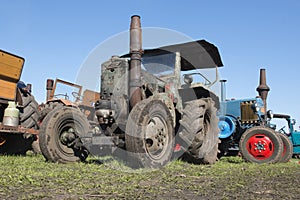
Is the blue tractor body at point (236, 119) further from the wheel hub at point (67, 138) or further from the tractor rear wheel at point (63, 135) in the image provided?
the wheel hub at point (67, 138)

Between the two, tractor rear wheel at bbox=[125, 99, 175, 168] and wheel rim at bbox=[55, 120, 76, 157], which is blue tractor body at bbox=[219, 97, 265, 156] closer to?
tractor rear wheel at bbox=[125, 99, 175, 168]

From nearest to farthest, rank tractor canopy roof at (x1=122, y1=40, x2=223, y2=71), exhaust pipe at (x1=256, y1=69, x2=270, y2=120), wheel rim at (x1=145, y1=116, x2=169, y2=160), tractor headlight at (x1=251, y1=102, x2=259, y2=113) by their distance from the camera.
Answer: wheel rim at (x1=145, y1=116, x2=169, y2=160), tractor canopy roof at (x1=122, y1=40, x2=223, y2=71), tractor headlight at (x1=251, y1=102, x2=259, y2=113), exhaust pipe at (x1=256, y1=69, x2=270, y2=120)

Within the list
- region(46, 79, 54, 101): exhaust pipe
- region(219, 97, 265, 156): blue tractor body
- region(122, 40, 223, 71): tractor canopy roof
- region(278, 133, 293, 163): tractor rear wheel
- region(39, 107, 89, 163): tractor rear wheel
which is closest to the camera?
region(39, 107, 89, 163): tractor rear wheel

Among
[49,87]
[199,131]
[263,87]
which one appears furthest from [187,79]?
[263,87]

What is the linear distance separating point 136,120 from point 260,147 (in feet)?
12.5

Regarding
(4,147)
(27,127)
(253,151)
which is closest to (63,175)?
(27,127)

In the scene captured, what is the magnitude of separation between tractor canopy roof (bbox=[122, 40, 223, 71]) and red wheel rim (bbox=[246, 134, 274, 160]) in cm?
225

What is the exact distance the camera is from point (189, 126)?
6109 millimetres

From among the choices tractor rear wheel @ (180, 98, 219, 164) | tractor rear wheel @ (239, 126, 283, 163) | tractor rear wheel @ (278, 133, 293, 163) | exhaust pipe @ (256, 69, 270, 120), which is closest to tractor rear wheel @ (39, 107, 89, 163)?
tractor rear wheel @ (180, 98, 219, 164)

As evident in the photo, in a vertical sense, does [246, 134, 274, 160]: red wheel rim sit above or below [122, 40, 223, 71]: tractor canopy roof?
below

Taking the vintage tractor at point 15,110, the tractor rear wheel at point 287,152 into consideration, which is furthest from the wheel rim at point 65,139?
the tractor rear wheel at point 287,152

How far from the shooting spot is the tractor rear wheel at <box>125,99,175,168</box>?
500 centimetres

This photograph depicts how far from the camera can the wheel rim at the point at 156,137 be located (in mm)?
5363

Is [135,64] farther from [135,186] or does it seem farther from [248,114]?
[248,114]
